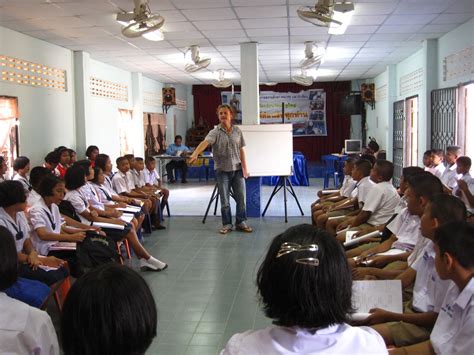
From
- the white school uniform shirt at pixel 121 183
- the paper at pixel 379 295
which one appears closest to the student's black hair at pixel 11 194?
the paper at pixel 379 295

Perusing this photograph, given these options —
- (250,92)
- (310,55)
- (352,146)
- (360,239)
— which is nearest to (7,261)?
(360,239)

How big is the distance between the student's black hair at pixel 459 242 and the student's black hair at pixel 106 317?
109 cm

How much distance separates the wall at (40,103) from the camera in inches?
256

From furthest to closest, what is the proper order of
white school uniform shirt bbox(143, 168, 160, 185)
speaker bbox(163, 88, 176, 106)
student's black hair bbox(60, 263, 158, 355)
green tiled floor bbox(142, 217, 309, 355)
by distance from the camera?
speaker bbox(163, 88, 176, 106)
white school uniform shirt bbox(143, 168, 160, 185)
green tiled floor bbox(142, 217, 309, 355)
student's black hair bbox(60, 263, 158, 355)

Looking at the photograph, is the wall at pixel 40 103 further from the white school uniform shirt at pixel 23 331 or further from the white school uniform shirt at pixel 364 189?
the white school uniform shirt at pixel 23 331

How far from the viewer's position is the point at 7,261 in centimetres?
182

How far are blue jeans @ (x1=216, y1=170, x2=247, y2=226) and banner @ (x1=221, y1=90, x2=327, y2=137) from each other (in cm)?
898

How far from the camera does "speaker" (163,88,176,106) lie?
1342 centimetres

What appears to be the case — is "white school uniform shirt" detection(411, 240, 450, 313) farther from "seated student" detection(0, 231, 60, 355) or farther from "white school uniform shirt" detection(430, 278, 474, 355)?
"seated student" detection(0, 231, 60, 355)

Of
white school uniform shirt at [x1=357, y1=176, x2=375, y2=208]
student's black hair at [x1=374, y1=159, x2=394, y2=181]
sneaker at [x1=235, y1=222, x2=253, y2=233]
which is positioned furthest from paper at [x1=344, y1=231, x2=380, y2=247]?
sneaker at [x1=235, y1=222, x2=253, y2=233]

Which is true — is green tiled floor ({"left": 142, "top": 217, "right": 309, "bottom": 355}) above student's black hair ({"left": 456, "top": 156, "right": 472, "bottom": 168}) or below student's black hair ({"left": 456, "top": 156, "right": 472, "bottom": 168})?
below

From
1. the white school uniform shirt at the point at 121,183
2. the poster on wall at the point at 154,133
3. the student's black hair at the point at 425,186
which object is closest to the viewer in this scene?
the student's black hair at the point at 425,186

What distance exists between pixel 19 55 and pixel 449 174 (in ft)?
18.3

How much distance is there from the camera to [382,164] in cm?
411
